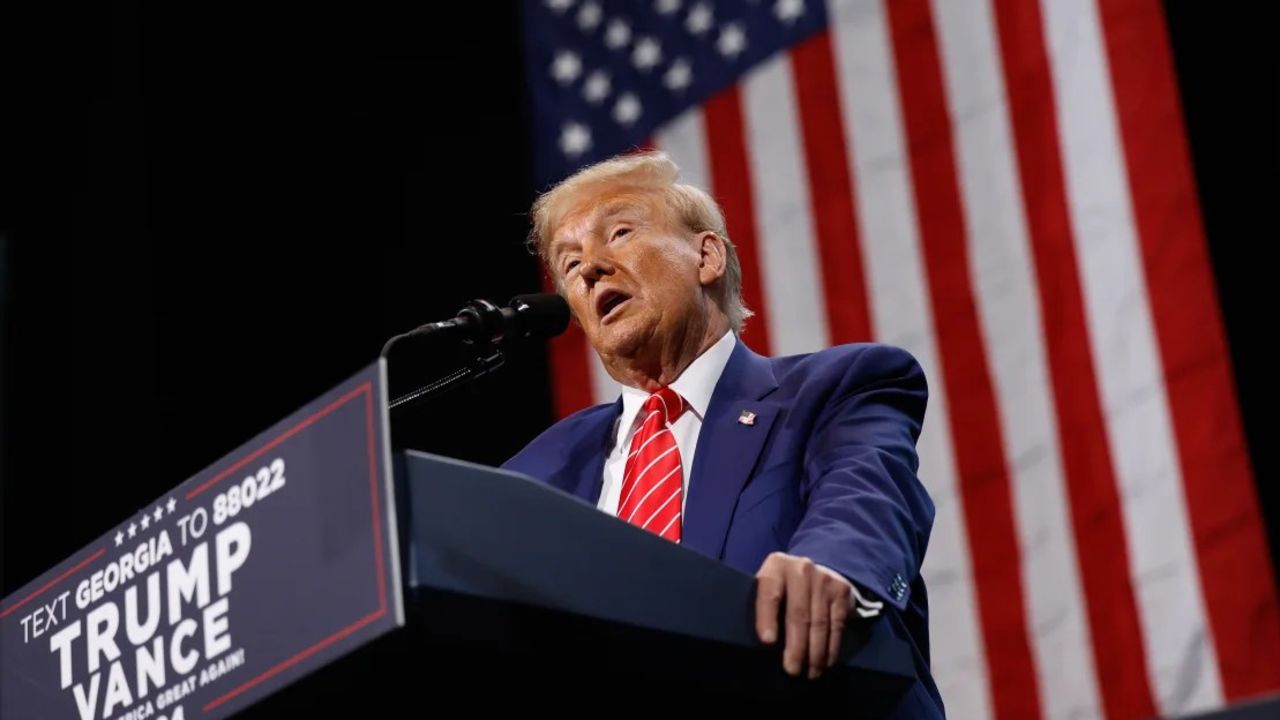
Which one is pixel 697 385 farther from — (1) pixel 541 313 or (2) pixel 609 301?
(1) pixel 541 313

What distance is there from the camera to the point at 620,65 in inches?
199

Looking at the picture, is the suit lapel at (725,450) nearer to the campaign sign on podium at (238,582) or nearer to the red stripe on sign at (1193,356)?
the campaign sign on podium at (238,582)

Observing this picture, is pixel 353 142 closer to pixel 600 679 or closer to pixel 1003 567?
pixel 1003 567

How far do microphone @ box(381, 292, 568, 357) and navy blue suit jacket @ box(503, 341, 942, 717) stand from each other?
0.75 feet

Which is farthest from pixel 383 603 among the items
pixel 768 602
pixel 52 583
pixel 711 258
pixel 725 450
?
pixel 711 258

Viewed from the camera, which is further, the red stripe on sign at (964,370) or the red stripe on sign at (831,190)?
the red stripe on sign at (831,190)

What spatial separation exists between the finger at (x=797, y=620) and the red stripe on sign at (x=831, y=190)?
2.78 metres

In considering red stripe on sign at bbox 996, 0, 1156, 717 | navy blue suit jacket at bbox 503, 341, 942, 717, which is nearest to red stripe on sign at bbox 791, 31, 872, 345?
red stripe on sign at bbox 996, 0, 1156, 717

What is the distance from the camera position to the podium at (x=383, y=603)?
1.22m

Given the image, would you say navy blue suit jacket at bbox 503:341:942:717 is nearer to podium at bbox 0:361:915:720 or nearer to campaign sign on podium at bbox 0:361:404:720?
podium at bbox 0:361:915:720

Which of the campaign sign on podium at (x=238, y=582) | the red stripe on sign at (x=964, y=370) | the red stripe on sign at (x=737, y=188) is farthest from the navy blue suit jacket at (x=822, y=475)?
the red stripe on sign at (x=737, y=188)

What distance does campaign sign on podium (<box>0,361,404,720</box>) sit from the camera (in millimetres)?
1217

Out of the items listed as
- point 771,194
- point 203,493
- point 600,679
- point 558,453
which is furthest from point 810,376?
point 771,194

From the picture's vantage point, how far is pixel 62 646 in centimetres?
149
